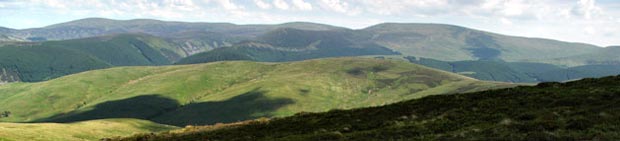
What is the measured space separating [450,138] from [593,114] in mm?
9194

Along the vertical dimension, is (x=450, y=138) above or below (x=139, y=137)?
above

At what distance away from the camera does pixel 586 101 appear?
106ft

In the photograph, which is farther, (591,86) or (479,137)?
(591,86)

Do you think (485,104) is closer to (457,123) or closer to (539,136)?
(457,123)

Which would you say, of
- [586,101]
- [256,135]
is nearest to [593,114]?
[586,101]

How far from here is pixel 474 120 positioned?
31203mm

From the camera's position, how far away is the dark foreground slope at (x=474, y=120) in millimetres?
25141

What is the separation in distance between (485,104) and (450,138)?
12.9m

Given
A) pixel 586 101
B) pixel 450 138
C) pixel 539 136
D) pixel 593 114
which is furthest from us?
pixel 586 101

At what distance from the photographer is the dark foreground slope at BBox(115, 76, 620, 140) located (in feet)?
82.5

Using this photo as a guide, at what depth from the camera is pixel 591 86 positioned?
38.6 m

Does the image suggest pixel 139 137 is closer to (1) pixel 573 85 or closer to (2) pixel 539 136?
(2) pixel 539 136

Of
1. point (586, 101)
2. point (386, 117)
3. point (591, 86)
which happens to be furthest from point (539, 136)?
point (591, 86)

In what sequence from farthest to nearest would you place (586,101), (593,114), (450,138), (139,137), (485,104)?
1. (139,137)
2. (485,104)
3. (586,101)
4. (593,114)
5. (450,138)
